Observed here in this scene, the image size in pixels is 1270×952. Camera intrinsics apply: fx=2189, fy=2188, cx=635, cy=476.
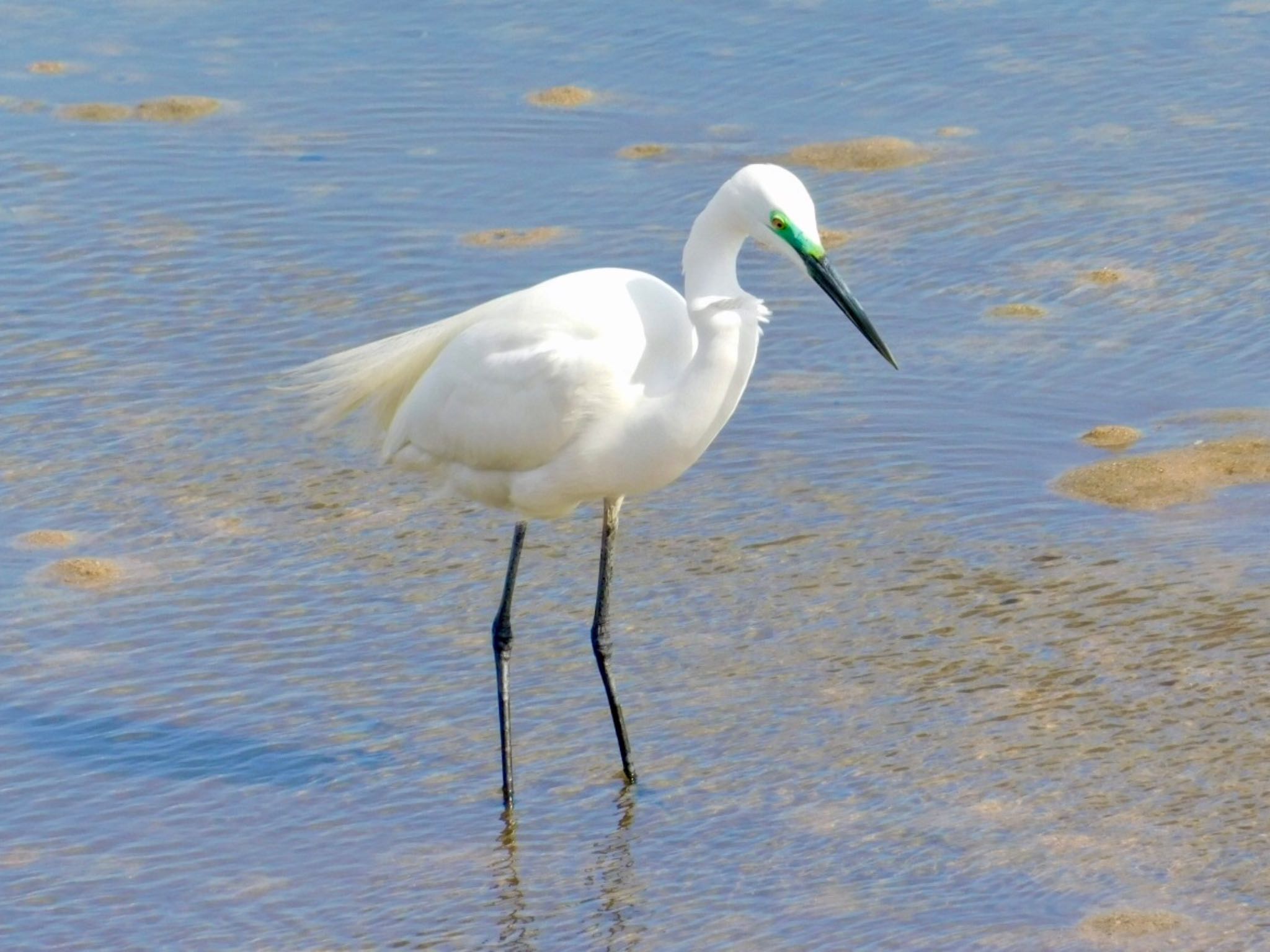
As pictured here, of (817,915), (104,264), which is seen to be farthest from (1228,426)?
(104,264)

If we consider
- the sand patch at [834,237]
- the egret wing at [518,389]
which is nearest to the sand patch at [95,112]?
the sand patch at [834,237]

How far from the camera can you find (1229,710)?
5469 millimetres

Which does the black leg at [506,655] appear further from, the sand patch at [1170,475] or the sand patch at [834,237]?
the sand patch at [834,237]

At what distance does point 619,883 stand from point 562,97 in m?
6.09

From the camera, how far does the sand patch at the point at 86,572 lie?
6.50m

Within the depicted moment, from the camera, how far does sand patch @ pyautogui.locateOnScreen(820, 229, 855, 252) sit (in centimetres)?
880

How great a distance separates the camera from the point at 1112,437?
23.4 ft

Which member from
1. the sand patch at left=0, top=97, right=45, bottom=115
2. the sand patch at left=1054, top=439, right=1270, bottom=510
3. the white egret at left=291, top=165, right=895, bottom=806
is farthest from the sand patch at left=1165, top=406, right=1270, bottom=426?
the sand patch at left=0, top=97, right=45, bottom=115

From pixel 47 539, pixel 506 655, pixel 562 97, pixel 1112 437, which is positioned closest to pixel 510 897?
pixel 506 655

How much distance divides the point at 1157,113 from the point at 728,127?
76.8 inches

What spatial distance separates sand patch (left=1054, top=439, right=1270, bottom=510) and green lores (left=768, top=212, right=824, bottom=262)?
2.17 meters

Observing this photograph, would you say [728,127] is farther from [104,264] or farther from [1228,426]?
[1228,426]

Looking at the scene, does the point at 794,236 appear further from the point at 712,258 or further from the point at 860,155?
the point at 860,155

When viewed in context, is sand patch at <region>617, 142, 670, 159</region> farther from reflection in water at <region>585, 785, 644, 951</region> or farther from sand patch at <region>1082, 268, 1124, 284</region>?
reflection in water at <region>585, 785, 644, 951</region>
